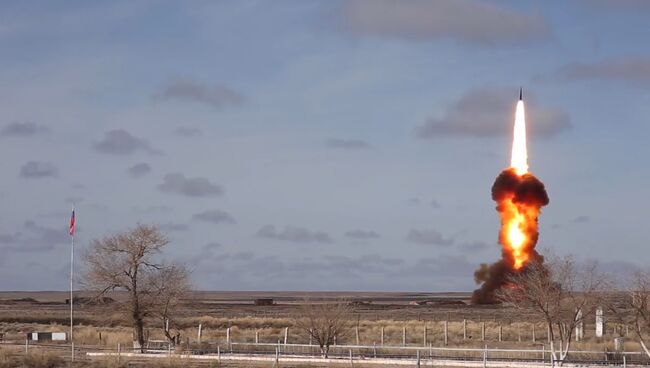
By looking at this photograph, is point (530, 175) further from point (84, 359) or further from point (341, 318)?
point (84, 359)

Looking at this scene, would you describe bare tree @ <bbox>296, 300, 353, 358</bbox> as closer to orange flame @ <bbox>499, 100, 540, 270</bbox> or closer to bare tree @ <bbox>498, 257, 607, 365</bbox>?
bare tree @ <bbox>498, 257, 607, 365</bbox>

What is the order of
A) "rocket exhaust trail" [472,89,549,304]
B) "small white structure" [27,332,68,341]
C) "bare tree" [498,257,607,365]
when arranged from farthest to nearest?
"rocket exhaust trail" [472,89,549,304], "small white structure" [27,332,68,341], "bare tree" [498,257,607,365]

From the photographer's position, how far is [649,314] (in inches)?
1812

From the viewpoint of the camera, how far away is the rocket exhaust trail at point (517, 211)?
3745 inches

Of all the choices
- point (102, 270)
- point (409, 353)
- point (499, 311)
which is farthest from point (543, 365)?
point (499, 311)

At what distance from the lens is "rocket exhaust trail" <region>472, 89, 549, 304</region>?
95.1 metres

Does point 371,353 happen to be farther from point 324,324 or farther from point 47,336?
point 47,336

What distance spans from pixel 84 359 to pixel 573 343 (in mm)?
26277

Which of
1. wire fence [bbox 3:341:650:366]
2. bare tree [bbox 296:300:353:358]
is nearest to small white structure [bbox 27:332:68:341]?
wire fence [bbox 3:341:650:366]

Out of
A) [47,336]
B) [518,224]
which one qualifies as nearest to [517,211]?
[518,224]

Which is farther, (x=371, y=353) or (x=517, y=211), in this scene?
(x=517, y=211)

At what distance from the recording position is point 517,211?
323 feet

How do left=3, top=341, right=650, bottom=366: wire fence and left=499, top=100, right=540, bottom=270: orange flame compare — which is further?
left=499, top=100, right=540, bottom=270: orange flame

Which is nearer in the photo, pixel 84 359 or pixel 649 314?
pixel 649 314
